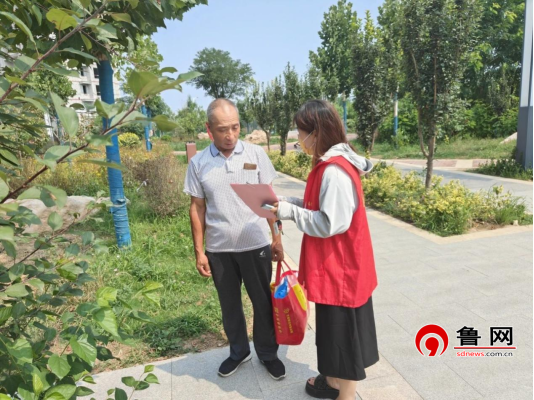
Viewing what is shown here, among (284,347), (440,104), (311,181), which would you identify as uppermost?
(440,104)

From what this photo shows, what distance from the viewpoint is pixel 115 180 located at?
4.48m

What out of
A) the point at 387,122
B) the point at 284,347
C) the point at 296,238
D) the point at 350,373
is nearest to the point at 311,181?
the point at 350,373

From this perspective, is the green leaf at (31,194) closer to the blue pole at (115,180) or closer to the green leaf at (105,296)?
the green leaf at (105,296)

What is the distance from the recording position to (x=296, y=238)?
581 cm

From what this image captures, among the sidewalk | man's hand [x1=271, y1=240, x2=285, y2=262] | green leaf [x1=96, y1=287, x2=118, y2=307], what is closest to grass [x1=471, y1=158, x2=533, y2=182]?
the sidewalk

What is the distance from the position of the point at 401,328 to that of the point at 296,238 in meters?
2.95

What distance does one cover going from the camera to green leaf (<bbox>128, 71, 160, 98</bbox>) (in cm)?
75

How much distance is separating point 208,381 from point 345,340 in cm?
107

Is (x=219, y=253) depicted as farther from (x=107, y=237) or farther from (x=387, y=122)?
(x=387, y=122)

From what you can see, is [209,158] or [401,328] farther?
[401,328]

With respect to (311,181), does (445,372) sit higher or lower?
lower

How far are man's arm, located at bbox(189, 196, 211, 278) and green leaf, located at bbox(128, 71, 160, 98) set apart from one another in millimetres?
1596

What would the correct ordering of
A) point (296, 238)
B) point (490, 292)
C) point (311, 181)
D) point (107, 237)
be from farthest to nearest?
point (296, 238), point (107, 237), point (490, 292), point (311, 181)

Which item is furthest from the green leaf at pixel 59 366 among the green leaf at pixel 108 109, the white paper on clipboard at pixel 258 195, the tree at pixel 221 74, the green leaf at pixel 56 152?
the tree at pixel 221 74
